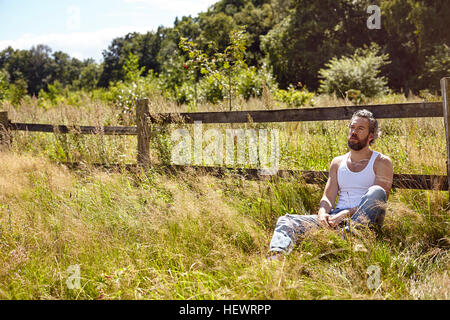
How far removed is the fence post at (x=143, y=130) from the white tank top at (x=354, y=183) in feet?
9.56

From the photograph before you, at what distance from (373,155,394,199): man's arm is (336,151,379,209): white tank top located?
4 centimetres

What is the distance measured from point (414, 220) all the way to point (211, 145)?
9.25 feet

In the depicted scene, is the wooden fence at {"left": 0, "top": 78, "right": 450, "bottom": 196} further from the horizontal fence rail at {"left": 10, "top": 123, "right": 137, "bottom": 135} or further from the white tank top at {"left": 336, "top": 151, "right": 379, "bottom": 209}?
the white tank top at {"left": 336, "top": 151, "right": 379, "bottom": 209}

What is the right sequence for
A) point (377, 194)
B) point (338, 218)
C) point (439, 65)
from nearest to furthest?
1. point (377, 194)
2. point (338, 218)
3. point (439, 65)

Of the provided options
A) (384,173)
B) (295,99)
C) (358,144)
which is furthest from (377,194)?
(295,99)

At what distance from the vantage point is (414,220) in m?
3.30

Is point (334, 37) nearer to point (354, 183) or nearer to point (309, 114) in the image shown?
point (309, 114)

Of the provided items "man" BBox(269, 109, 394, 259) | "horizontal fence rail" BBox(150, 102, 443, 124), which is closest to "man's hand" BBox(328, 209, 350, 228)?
"man" BBox(269, 109, 394, 259)

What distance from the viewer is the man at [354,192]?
2.97m

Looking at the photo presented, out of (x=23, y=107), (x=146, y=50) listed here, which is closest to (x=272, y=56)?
(x=23, y=107)

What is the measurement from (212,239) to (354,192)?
4.42ft

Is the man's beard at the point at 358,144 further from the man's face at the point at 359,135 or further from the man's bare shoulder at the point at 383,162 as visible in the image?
the man's bare shoulder at the point at 383,162

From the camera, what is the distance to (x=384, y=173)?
10.6 ft
